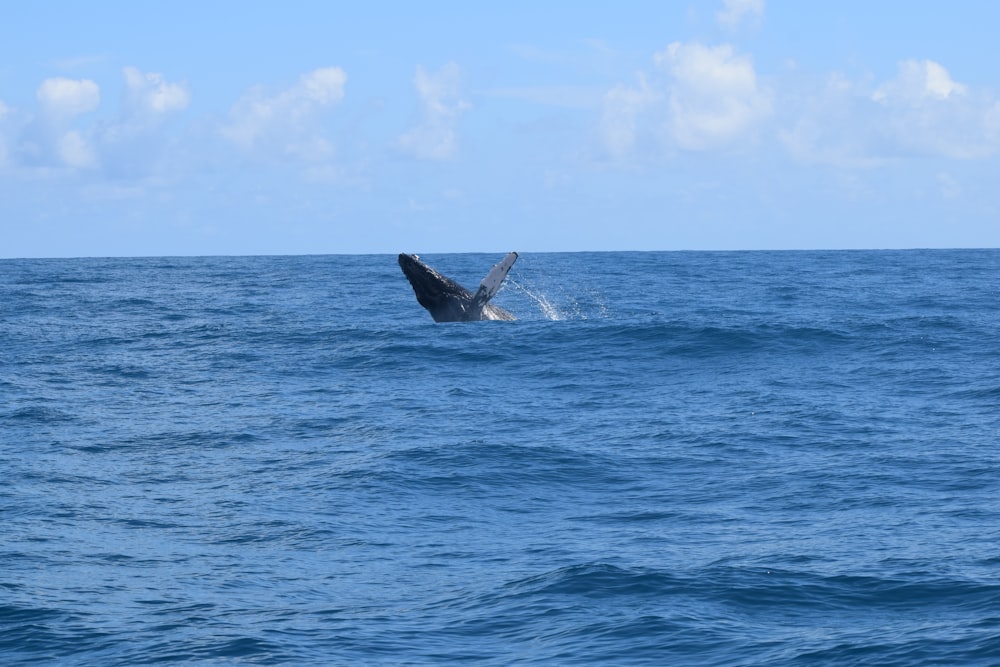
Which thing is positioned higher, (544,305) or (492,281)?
(492,281)

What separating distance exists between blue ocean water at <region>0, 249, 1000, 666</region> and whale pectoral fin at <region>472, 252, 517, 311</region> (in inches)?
27.1

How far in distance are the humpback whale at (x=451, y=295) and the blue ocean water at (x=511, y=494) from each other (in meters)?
0.44

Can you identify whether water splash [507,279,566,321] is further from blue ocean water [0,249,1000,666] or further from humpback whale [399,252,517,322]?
blue ocean water [0,249,1000,666]

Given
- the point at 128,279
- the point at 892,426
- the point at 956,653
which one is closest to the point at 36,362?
the point at 892,426

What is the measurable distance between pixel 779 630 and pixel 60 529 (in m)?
8.19

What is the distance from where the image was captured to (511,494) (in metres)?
15.6

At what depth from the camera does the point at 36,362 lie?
29125 millimetres

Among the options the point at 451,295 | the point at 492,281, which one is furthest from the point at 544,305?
the point at 492,281

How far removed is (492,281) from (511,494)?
15.0 metres

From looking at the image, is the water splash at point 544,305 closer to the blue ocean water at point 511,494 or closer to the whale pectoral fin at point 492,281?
the blue ocean water at point 511,494

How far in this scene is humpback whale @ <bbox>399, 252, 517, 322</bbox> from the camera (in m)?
30.2

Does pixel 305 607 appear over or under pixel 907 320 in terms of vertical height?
under

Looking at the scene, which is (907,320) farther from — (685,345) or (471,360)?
(471,360)

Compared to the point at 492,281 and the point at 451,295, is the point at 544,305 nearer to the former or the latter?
the point at 451,295
